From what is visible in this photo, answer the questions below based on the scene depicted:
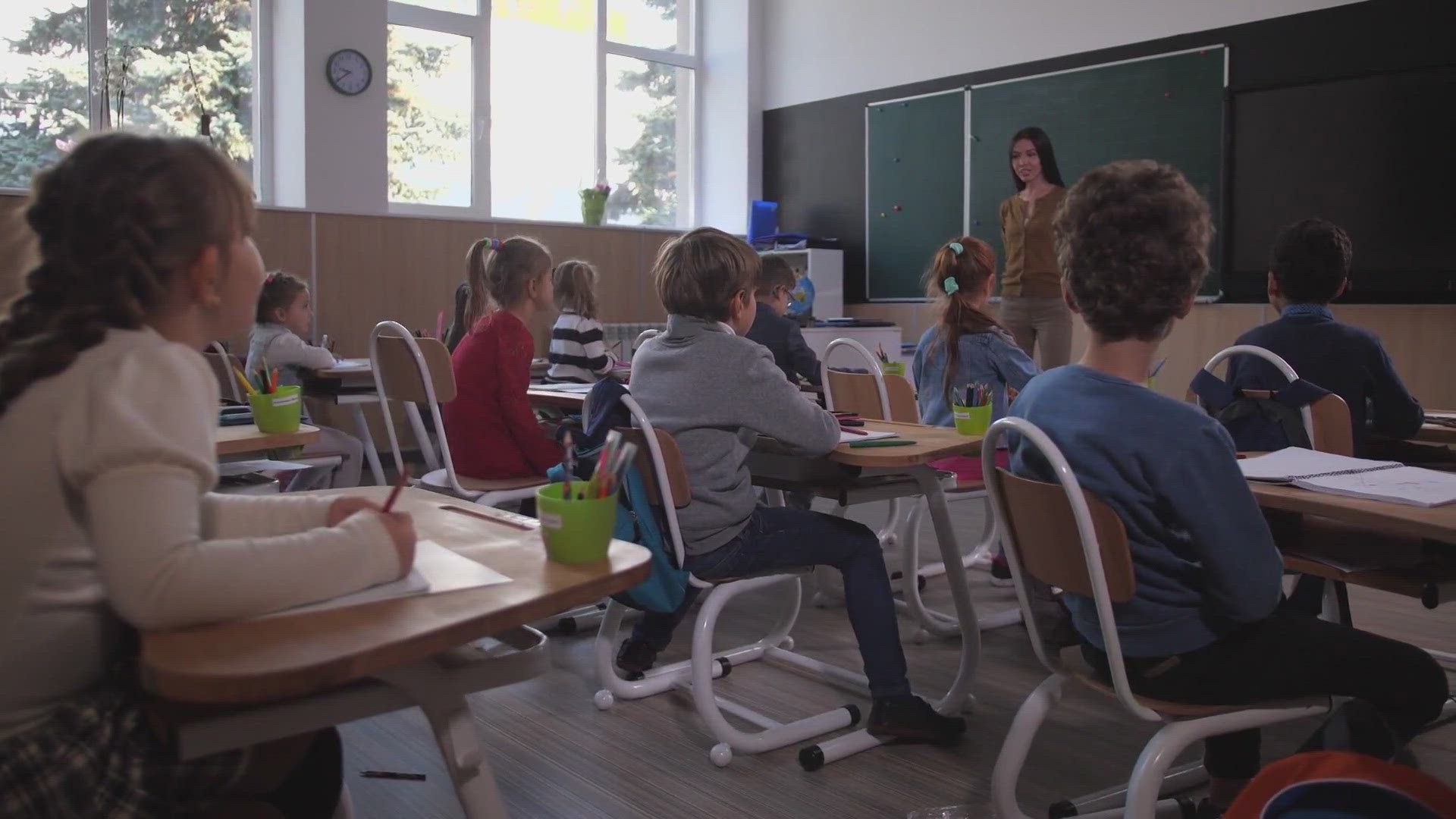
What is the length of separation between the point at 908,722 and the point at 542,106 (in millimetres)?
6035

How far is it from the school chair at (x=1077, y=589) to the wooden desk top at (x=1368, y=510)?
240mm

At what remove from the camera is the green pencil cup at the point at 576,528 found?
3.36 ft

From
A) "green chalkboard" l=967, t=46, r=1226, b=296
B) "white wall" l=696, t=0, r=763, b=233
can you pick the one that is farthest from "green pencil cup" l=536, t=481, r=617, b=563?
"white wall" l=696, t=0, r=763, b=233

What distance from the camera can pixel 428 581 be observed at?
0.95 metres

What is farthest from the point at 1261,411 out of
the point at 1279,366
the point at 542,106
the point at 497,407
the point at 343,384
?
the point at 542,106

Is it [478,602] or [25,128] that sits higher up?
[25,128]

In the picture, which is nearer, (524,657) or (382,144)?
(524,657)

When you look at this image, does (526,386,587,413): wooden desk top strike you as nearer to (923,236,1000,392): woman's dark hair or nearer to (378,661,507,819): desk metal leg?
(923,236,1000,392): woman's dark hair

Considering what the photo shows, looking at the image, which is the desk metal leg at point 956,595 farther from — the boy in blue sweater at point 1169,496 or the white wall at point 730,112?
the white wall at point 730,112

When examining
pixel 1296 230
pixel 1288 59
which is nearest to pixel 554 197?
pixel 1288 59

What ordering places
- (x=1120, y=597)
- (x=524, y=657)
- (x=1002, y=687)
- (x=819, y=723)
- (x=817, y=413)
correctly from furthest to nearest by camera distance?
1. (x=1002, y=687)
2. (x=819, y=723)
3. (x=817, y=413)
4. (x=1120, y=597)
5. (x=524, y=657)

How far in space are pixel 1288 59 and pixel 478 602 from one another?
5.40 m

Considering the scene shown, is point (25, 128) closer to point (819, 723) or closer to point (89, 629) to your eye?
point (819, 723)

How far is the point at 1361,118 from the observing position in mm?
4891
